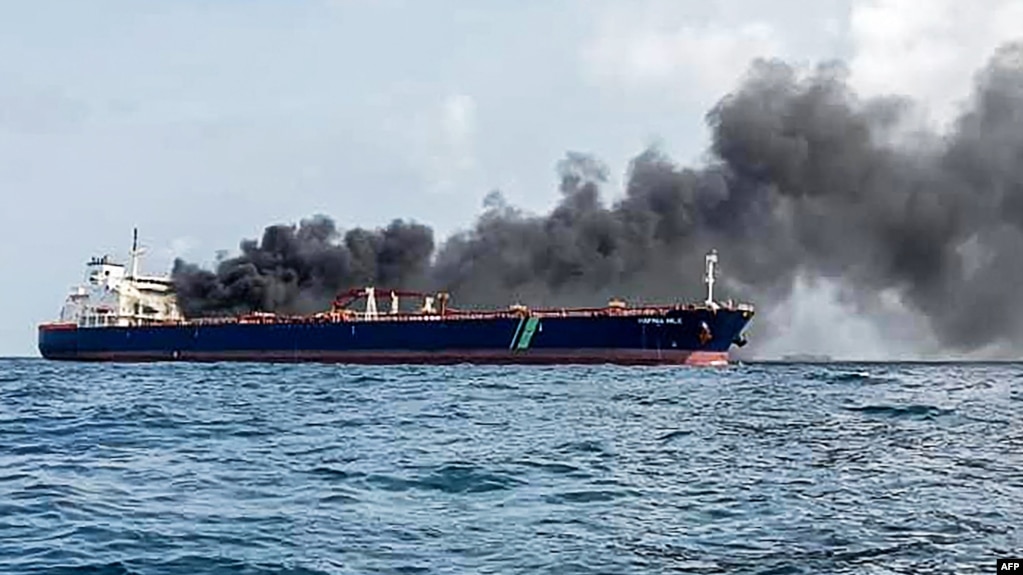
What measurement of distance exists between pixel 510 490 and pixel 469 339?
178 feet

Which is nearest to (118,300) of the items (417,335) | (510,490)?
(417,335)

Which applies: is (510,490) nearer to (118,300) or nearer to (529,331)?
(529,331)

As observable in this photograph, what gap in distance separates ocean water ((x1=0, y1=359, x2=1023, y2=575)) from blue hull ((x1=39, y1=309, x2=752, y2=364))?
122 feet

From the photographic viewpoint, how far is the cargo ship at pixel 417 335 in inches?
2486

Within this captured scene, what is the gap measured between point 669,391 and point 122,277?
244 ft

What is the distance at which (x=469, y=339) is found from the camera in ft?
221

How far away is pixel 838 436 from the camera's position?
19312mm

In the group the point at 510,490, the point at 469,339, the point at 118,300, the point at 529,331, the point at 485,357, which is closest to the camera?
the point at 510,490

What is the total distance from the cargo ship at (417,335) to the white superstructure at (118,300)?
125 millimetres

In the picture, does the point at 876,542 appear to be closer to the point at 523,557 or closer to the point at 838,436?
the point at 523,557

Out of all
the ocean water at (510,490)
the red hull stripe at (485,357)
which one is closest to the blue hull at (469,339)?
the red hull stripe at (485,357)

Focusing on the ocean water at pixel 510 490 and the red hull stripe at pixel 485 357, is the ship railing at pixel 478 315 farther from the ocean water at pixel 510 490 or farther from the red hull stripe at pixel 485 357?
the ocean water at pixel 510 490

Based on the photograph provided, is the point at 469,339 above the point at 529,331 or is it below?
below

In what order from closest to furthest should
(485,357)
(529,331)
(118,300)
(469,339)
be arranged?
(529,331)
(485,357)
(469,339)
(118,300)
